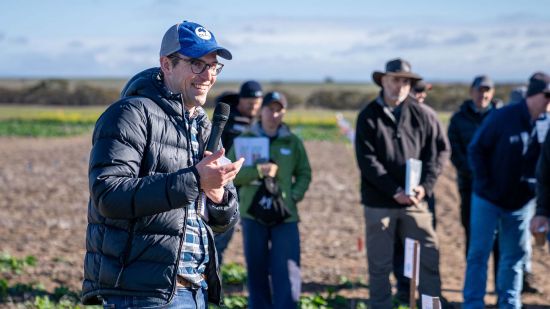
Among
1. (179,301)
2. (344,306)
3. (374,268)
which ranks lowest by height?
(344,306)

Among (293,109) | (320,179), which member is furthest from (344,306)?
(293,109)

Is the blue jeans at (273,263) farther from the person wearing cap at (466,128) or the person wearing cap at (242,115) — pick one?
the person wearing cap at (466,128)

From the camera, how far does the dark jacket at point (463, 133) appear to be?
8.97m

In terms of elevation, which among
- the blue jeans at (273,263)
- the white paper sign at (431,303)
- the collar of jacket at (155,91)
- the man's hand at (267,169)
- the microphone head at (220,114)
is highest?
the collar of jacket at (155,91)

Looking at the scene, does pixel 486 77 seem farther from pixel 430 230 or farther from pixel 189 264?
pixel 189 264

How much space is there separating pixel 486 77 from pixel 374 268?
324 cm

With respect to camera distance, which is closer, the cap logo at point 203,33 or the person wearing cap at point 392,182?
the cap logo at point 203,33

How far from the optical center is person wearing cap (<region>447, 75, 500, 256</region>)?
8930 millimetres

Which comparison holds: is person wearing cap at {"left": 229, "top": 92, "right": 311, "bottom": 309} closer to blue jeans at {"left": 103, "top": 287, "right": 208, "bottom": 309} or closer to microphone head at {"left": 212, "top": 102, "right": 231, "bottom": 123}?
blue jeans at {"left": 103, "top": 287, "right": 208, "bottom": 309}

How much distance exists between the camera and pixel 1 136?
4100 centimetres

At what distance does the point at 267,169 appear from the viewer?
695cm

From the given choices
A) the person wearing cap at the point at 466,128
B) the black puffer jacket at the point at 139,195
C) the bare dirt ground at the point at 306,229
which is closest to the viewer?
the black puffer jacket at the point at 139,195

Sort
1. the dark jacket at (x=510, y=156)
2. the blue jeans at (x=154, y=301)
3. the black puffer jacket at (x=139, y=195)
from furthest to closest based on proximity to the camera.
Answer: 1. the dark jacket at (x=510, y=156)
2. the blue jeans at (x=154, y=301)
3. the black puffer jacket at (x=139, y=195)

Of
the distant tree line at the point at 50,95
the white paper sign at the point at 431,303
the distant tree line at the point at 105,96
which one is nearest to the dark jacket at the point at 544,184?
the white paper sign at the point at 431,303
